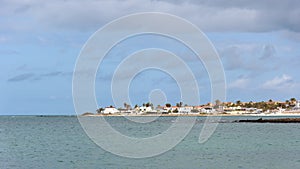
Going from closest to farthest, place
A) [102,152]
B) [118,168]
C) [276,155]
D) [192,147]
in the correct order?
[118,168] < [276,155] < [102,152] < [192,147]

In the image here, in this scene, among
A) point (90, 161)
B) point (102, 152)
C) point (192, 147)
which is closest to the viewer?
point (90, 161)

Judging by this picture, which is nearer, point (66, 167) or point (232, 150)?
point (66, 167)

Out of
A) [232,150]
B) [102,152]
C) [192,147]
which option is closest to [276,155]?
[232,150]

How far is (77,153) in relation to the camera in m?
58.9

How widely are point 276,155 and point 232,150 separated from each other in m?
6.86

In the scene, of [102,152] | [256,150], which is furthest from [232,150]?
[102,152]

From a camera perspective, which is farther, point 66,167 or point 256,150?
point 256,150

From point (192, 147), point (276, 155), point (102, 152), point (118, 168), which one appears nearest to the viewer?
point (118, 168)

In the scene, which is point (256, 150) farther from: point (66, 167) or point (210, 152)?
point (66, 167)

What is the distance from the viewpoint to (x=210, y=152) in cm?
5850

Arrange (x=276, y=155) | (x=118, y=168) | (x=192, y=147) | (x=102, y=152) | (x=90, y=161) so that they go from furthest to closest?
(x=192, y=147)
(x=102, y=152)
(x=276, y=155)
(x=90, y=161)
(x=118, y=168)

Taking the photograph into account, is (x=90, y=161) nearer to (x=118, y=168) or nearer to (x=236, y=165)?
(x=118, y=168)

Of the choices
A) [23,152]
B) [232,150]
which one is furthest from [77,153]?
[232,150]

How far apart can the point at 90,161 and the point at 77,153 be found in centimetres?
884
